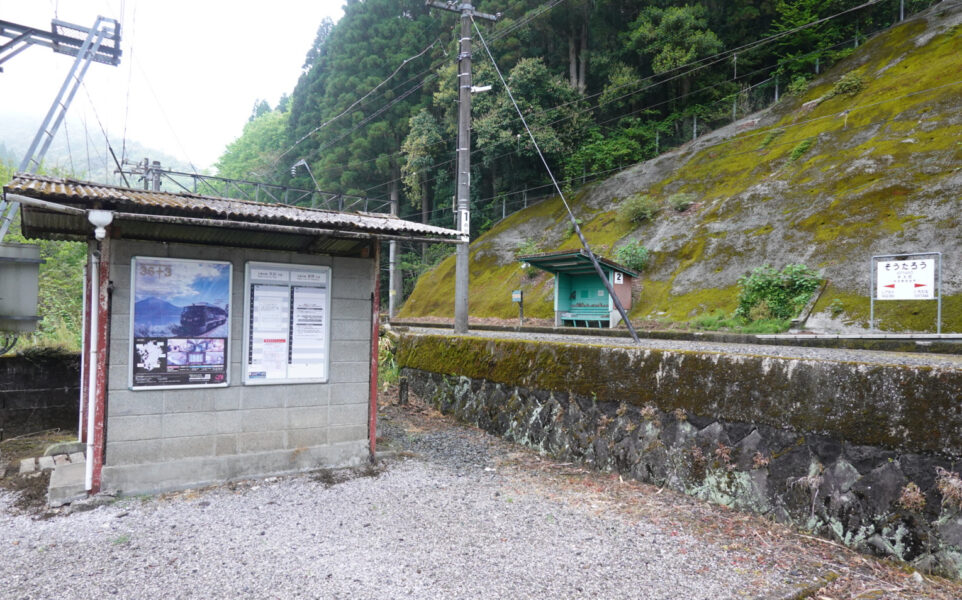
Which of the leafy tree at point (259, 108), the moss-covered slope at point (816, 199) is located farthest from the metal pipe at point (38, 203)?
the leafy tree at point (259, 108)

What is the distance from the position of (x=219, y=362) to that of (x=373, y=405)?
170cm

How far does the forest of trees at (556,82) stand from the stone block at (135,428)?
2215cm

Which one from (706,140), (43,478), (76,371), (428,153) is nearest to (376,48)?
(428,153)

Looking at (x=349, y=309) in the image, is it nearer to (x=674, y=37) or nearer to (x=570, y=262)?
(x=570, y=262)

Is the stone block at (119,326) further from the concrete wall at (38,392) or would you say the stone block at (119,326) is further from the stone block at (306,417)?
the concrete wall at (38,392)

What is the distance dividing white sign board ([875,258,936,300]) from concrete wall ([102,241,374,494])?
9663 millimetres

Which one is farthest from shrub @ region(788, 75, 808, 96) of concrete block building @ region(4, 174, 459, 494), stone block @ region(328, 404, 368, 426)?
stone block @ region(328, 404, 368, 426)

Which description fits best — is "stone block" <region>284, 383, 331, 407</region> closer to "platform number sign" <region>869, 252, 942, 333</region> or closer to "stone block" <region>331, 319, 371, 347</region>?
"stone block" <region>331, 319, 371, 347</region>

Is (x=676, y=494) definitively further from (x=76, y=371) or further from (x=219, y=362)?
(x=76, y=371)

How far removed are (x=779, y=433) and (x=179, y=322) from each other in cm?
536

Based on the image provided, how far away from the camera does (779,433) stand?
153 inches

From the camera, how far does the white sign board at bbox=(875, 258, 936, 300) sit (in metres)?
9.18

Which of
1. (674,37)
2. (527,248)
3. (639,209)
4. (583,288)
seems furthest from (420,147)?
(583,288)

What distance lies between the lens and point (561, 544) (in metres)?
3.69
